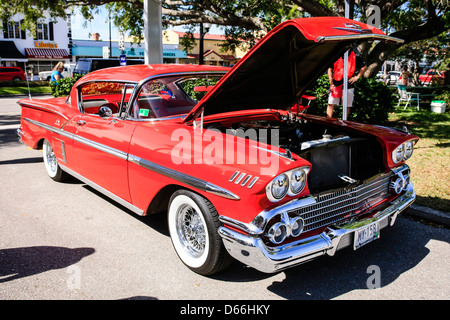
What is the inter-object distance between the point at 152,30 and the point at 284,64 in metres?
6.39

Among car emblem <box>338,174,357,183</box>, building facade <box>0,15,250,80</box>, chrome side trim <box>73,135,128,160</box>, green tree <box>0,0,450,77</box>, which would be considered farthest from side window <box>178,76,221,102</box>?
building facade <box>0,15,250,80</box>

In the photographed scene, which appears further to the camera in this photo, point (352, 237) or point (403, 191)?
point (403, 191)

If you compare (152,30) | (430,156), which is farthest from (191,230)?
(152,30)

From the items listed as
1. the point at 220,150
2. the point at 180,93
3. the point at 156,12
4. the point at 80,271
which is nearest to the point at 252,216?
the point at 220,150

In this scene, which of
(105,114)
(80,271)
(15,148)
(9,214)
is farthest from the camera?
(15,148)

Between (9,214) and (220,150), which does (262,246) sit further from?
(9,214)

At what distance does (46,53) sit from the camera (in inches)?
1533

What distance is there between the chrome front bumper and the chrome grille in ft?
0.34

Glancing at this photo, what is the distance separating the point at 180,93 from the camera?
13.4 ft

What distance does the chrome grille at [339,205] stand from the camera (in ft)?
9.22

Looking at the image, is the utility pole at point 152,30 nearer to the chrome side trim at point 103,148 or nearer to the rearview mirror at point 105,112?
the chrome side trim at point 103,148

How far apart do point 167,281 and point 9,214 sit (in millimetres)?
2479

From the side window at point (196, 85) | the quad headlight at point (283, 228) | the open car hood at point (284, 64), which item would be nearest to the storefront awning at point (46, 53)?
the side window at point (196, 85)

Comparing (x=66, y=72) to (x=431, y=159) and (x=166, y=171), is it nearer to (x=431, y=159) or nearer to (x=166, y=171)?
(x=431, y=159)
